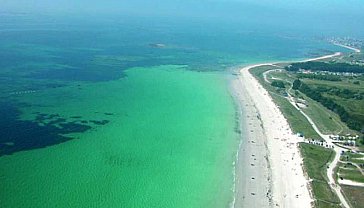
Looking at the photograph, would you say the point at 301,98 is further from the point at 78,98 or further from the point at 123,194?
the point at 123,194

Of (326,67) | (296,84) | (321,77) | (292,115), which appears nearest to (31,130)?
(292,115)

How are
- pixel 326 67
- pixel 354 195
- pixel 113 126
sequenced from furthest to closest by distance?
1. pixel 326 67
2. pixel 113 126
3. pixel 354 195

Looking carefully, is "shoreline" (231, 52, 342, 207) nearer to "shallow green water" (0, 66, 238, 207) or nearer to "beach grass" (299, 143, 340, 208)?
"beach grass" (299, 143, 340, 208)

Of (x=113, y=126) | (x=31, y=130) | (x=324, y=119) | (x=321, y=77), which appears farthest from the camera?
(x=321, y=77)

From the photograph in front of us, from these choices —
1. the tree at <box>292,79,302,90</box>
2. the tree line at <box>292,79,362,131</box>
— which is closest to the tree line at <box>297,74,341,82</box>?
the tree line at <box>292,79,362,131</box>

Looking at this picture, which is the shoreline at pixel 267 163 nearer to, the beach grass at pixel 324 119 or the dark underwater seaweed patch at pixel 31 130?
the beach grass at pixel 324 119

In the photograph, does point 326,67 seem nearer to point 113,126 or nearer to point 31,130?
point 113,126
